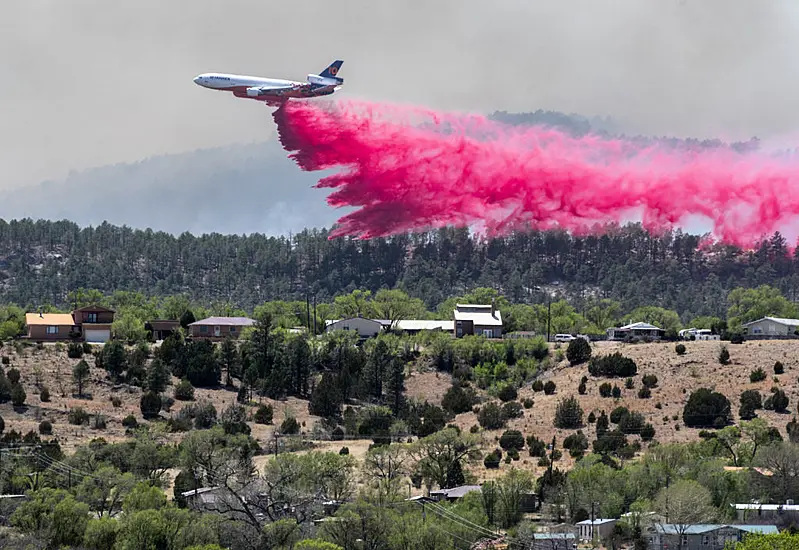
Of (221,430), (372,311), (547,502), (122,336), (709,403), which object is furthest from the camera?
(372,311)

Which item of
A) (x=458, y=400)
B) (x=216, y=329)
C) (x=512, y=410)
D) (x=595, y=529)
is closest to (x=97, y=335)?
(x=216, y=329)

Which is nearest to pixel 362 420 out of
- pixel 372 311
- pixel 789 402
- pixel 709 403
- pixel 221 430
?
pixel 221 430

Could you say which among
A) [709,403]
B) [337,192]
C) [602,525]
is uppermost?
[337,192]

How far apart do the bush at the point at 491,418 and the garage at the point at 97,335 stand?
43.7 meters

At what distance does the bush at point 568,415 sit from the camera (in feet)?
340

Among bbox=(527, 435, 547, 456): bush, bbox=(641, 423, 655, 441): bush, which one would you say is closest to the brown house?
bbox=(527, 435, 547, 456): bush

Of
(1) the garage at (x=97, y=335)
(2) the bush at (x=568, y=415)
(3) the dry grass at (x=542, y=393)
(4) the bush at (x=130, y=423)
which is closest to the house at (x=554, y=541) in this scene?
(3) the dry grass at (x=542, y=393)

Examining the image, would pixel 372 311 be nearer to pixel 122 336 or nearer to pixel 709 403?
pixel 122 336

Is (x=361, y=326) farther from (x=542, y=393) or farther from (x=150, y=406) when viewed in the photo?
(x=150, y=406)

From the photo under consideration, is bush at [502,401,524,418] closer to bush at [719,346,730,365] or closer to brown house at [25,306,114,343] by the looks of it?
bush at [719,346,730,365]

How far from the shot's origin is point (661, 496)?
76000 mm

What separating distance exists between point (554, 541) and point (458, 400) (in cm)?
4202

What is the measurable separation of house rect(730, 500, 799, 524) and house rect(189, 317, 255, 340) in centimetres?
7140

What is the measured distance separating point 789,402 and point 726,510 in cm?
3019
